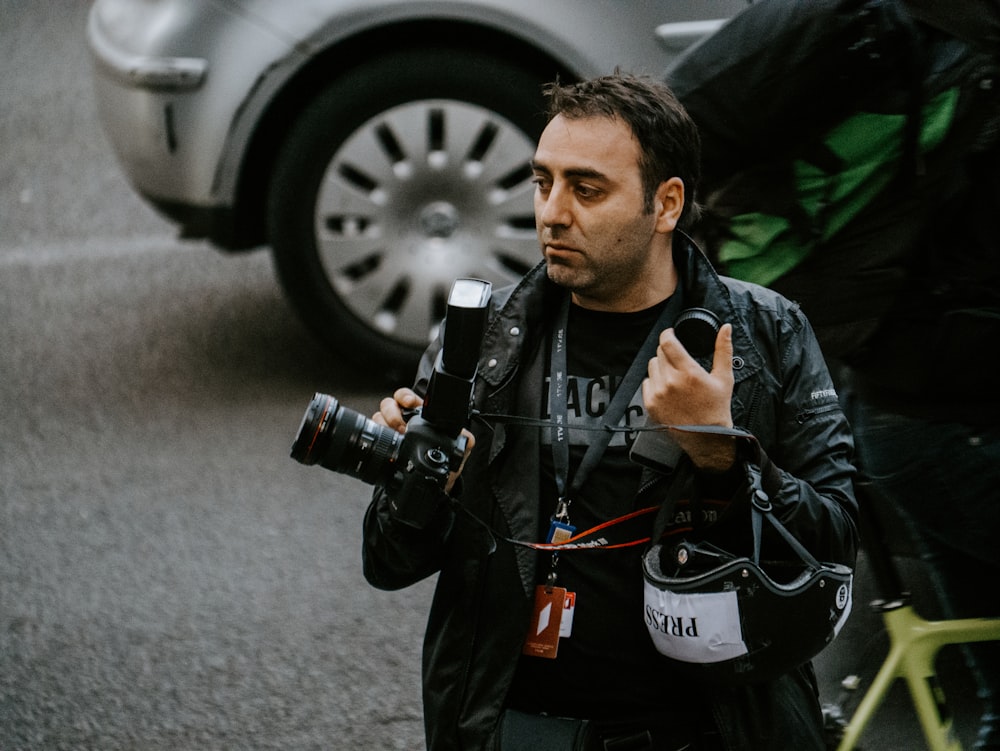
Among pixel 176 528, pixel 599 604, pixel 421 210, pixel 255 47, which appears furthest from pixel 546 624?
pixel 255 47

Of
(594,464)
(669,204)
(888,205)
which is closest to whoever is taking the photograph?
(594,464)

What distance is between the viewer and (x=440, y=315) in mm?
5531

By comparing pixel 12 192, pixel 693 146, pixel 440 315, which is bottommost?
pixel 12 192

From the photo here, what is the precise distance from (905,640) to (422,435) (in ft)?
4.08

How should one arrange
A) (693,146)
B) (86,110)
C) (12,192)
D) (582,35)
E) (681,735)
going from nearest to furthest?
(681,735)
(693,146)
(582,35)
(12,192)
(86,110)

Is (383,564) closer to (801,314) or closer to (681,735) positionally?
(681,735)

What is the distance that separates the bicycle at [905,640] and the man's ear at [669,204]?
0.80 meters

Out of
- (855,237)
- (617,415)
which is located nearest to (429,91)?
(855,237)

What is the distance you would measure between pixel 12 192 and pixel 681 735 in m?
6.31

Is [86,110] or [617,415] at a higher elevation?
[617,415]

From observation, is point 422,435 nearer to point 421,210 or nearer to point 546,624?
point 546,624

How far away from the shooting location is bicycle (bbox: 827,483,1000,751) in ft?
9.32

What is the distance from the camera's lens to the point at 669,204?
2350 mm

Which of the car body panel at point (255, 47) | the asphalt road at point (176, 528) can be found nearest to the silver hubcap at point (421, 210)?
the car body panel at point (255, 47)
